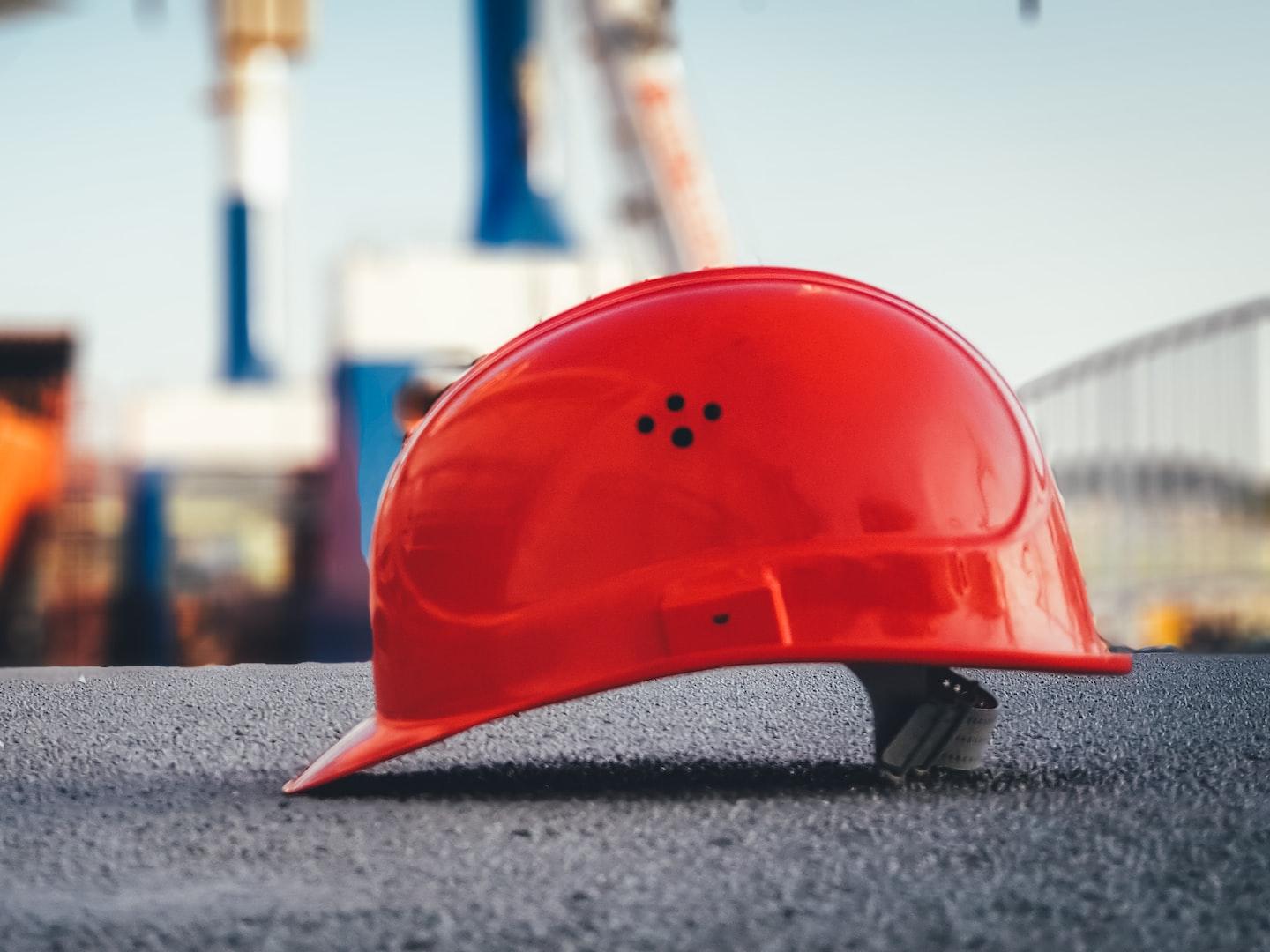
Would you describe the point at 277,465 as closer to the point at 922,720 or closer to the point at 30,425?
the point at 30,425

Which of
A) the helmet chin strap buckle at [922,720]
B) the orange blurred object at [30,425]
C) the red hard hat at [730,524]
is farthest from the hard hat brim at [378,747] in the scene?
the orange blurred object at [30,425]

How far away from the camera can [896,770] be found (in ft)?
5.33

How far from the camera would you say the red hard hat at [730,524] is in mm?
1554

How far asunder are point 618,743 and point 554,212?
640 centimetres

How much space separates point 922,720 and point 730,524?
32 centimetres

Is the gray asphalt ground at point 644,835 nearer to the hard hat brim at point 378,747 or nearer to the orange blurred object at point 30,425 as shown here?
the hard hat brim at point 378,747

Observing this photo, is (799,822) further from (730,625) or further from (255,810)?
(255,810)

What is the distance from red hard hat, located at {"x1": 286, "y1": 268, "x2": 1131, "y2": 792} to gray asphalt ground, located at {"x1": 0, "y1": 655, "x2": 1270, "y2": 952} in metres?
0.14

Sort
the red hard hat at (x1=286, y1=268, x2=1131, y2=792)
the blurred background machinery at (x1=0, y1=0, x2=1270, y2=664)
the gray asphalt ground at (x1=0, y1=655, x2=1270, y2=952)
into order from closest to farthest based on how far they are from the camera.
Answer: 1. the gray asphalt ground at (x1=0, y1=655, x2=1270, y2=952)
2. the red hard hat at (x1=286, y1=268, x2=1131, y2=792)
3. the blurred background machinery at (x1=0, y1=0, x2=1270, y2=664)

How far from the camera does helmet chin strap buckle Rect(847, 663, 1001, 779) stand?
1621 mm

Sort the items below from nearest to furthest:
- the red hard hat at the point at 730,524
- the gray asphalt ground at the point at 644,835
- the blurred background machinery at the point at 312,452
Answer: the gray asphalt ground at the point at 644,835 < the red hard hat at the point at 730,524 < the blurred background machinery at the point at 312,452

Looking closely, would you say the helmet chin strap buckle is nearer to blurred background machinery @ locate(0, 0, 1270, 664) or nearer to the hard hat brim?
the hard hat brim

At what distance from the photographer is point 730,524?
157 cm

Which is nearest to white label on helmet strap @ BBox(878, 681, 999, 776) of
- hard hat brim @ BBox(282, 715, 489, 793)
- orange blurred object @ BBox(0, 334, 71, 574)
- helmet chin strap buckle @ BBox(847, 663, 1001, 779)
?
helmet chin strap buckle @ BBox(847, 663, 1001, 779)
